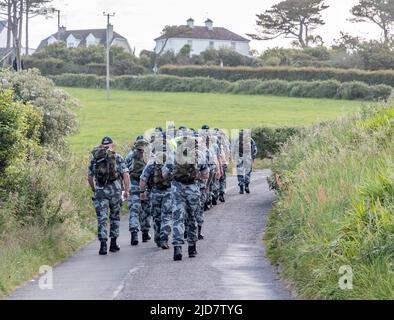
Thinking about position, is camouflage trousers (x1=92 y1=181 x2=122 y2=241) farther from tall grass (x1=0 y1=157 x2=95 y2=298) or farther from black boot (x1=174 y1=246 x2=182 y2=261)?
black boot (x1=174 y1=246 x2=182 y2=261)

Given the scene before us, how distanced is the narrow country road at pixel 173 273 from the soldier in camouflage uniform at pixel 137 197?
35 cm

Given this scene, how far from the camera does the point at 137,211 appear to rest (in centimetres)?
1834

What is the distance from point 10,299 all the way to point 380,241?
491cm

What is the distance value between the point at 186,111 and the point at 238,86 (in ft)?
50.7

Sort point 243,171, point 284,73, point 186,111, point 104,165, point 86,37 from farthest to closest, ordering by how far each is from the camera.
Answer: point 86,37 < point 284,73 < point 186,111 < point 243,171 < point 104,165

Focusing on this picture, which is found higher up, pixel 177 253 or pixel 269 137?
pixel 177 253

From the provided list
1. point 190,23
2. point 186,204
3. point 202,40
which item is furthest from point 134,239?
point 190,23

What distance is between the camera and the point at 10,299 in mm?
12672

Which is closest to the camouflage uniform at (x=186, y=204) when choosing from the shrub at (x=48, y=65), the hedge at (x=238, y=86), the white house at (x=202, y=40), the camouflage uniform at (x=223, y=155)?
the camouflage uniform at (x=223, y=155)

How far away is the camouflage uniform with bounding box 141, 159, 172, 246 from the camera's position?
17.0m

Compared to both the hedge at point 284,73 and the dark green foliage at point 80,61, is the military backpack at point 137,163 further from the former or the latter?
the dark green foliage at point 80,61

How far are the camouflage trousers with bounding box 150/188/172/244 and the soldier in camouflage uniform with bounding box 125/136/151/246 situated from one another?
27.3 inches

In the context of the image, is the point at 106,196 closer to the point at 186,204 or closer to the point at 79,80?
the point at 186,204

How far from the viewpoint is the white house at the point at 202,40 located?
118 metres
